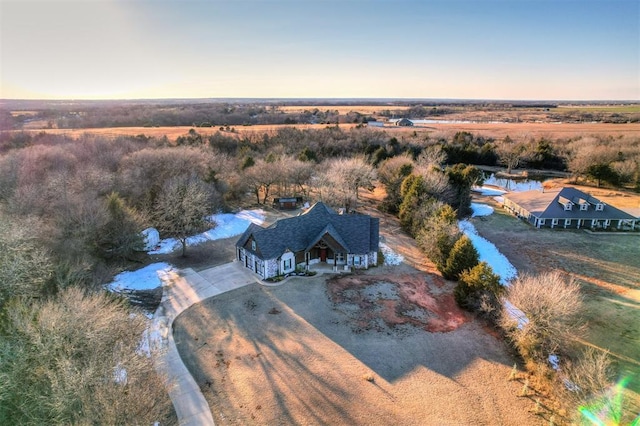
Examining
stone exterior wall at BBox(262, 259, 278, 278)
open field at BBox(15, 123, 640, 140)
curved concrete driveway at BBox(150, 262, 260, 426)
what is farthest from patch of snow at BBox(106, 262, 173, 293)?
open field at BBox(15, 123, 640, 140)

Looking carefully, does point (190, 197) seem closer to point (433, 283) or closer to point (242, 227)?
point (242, 227)

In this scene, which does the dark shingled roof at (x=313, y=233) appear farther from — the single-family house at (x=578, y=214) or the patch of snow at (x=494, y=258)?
the single-family house at (x=578, y=214)

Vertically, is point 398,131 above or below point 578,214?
above

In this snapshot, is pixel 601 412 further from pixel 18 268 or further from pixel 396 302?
pixel 18 268

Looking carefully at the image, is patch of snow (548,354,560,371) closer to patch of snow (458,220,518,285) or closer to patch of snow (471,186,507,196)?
patch of snow (458,220,518,285)

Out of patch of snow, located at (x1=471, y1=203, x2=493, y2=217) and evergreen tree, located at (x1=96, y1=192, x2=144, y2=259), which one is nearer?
evergreen tree, located at (x1=96, y1=192, x2=144, y2=259)

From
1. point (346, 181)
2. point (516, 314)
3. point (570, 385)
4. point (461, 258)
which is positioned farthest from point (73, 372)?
point (346, 181)
